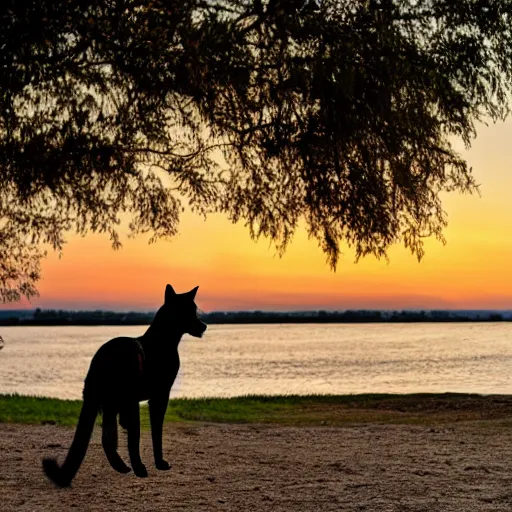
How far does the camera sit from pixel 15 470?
11.3m

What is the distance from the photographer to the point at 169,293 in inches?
286

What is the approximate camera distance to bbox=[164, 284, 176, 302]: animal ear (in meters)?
7.22

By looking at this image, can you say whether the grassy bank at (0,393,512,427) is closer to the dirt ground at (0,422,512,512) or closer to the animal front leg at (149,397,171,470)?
the dirt ground at (0,422,512,512)

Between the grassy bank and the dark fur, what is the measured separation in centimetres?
1013

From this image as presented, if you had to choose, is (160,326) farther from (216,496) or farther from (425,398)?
(425,398)

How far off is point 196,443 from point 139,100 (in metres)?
5.36

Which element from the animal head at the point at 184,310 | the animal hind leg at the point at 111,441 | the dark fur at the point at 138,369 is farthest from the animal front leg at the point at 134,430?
the animal head at the point at 184,310

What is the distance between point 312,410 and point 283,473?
12.0 meters

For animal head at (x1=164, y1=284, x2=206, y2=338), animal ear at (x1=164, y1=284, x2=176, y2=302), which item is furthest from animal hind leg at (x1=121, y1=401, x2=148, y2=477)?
animal ear at (x1=164, y1=284, x2=176, y2=302)

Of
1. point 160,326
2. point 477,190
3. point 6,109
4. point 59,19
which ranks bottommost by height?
point 160,326

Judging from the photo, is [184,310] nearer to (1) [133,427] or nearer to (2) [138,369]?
(2) [138,369]

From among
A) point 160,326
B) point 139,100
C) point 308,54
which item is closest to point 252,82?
point 308,54

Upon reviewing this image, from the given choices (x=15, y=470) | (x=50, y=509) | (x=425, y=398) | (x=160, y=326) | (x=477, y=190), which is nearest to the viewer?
(x=160, y=326)

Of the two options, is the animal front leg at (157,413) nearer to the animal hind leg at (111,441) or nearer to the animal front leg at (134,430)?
the animal front leg at (134,430)
